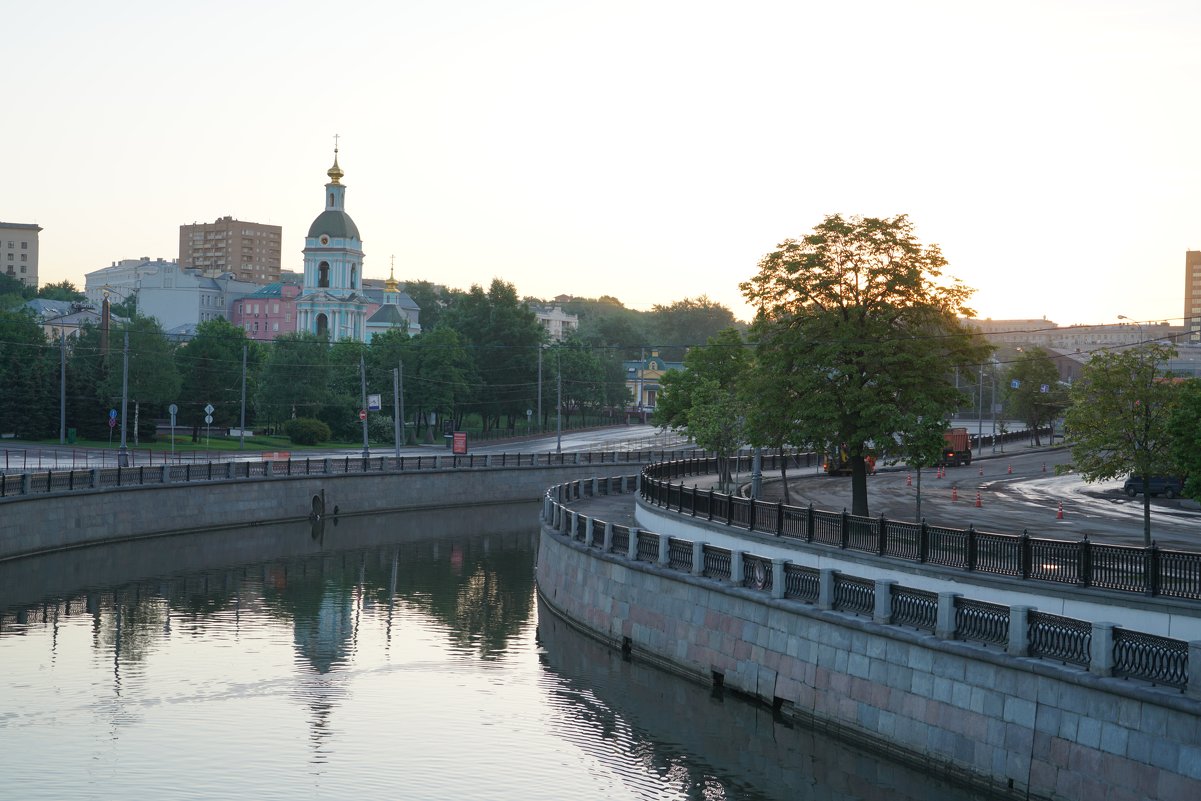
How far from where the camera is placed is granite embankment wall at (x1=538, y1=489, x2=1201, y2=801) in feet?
60.8

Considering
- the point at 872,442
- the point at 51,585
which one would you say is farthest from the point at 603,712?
the point at 51,585

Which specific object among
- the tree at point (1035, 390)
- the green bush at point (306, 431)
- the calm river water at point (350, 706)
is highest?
the tree at point (1035, 390)

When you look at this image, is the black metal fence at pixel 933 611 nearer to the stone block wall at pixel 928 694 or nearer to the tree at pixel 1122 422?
the stone block wall at pixel 928 694

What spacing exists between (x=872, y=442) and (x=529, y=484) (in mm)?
40569

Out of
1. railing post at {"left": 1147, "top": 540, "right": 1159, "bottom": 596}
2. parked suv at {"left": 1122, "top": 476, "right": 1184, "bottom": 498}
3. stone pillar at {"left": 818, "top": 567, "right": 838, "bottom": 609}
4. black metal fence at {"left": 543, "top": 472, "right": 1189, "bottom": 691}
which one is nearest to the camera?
black metal fence at {"left": 543, "top": 472, "right": 1189, "bottom": 691}

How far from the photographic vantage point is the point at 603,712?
28703mm

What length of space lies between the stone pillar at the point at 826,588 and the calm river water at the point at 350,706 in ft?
7.81

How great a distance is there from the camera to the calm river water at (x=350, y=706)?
2355 cm

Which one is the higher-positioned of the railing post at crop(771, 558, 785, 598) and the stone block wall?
the railing post at crop(771, 558, 785, 598)

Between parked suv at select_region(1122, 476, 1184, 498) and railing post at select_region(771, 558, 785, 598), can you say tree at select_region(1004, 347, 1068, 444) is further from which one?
railing post at select_region(771, 558, 785, 598)

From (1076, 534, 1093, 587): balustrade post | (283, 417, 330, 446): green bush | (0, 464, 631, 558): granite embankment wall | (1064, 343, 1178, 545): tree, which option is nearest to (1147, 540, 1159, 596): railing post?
(1076, 534, 1093, 587): balustrade post

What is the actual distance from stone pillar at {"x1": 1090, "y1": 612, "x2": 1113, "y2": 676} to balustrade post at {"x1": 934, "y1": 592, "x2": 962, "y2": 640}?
3193 mm

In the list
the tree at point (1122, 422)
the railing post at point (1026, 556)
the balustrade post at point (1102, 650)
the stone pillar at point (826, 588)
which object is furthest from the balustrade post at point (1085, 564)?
the tree at point (1122, 422)

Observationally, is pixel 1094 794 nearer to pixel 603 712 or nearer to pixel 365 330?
pixel 603 712
